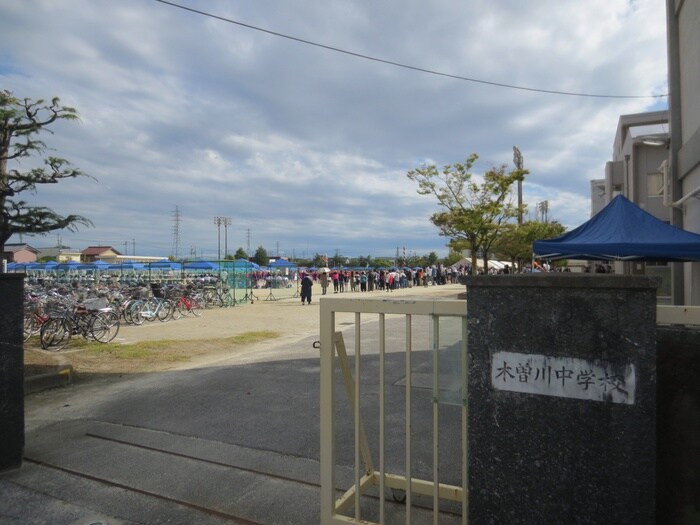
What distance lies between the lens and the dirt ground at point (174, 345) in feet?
27.1

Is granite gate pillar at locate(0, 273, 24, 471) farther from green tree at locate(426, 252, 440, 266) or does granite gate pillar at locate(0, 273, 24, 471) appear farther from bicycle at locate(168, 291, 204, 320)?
green tree at locate(426, 252, 440, 266)

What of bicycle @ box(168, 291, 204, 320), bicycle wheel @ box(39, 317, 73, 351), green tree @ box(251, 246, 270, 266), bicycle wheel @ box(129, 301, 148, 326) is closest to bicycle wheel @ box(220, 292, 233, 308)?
bicycle @ box(168, 291, 204, 320)

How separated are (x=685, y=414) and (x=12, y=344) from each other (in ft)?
15.8

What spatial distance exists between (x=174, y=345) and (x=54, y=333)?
254 cm

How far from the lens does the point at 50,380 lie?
22.5 ft

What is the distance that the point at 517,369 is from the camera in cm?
211

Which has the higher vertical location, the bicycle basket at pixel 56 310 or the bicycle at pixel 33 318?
the bicycle basket at pixel 56 310

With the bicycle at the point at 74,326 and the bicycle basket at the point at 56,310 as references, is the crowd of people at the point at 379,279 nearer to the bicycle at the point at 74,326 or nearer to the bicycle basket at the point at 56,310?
the bicycle at the point at 74,326

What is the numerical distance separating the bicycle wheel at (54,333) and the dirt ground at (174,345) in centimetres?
18

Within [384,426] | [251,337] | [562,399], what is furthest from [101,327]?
[562,399]

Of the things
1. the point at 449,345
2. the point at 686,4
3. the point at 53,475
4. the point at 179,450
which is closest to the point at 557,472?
the point at 449,345

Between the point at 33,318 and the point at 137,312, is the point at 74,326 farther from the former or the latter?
the point at 137,312

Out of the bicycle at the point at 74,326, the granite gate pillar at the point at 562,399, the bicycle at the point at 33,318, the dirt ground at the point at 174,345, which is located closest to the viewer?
the granite gate pillar at the point at 562,399

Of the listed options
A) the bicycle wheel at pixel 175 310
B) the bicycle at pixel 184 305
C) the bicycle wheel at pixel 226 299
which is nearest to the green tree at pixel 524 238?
the bicycle wheel at pixel 226 299
